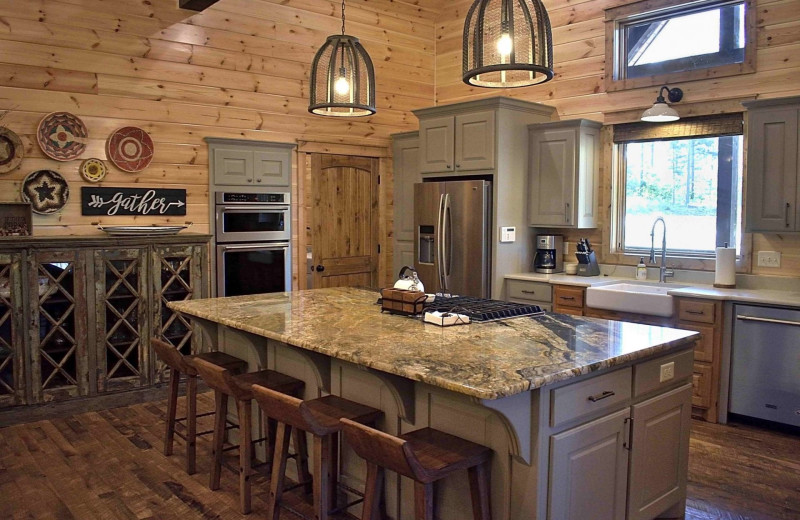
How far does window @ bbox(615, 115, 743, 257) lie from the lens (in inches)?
186

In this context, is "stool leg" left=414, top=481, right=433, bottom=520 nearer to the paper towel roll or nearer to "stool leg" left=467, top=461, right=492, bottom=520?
"stool leg" left=467, top=461, right=492, bottom=520

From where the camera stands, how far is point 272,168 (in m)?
5.73

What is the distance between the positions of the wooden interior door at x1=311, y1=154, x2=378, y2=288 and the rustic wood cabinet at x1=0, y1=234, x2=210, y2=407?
4.60 ft

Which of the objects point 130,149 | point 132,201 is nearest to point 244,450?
point 132,201

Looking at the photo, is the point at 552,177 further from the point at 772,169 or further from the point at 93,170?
the point at 93,170

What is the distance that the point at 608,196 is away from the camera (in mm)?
5395

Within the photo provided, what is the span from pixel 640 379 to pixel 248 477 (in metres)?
1.80

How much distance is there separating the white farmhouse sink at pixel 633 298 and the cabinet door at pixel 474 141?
4.45ft

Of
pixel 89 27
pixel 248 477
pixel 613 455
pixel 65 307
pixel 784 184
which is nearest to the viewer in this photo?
pixel 613 455

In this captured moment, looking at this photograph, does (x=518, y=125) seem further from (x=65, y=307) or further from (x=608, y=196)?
(x=65, y=307)

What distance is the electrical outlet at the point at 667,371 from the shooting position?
8.91 feet

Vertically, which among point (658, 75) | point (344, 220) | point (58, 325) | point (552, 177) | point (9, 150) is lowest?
point (58, 325)

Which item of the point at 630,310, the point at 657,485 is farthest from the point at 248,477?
the point at 630,310

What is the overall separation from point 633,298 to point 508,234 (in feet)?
4.16
